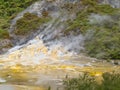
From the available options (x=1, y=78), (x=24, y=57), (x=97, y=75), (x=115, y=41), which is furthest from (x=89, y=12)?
(x=1, y=78)

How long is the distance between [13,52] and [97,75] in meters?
4.12

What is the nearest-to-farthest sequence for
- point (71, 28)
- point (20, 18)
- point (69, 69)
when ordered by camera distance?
point (69, 69) → point (71, 28) → point (20, 18)

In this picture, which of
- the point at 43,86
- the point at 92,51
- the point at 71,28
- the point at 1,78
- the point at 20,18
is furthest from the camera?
the point at 20,18

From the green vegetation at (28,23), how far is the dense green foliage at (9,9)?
627mm

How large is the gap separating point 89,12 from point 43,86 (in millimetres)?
6128

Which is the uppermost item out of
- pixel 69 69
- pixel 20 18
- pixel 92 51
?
pixel 20 18

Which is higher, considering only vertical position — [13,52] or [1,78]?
[13,52]

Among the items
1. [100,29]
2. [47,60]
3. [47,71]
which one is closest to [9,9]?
[100,29]

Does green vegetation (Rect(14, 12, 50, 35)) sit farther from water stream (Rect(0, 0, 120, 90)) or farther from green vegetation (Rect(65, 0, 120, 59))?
green vegetation (Rect(65, 0, 120, 59))

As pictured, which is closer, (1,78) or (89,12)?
(1,78)

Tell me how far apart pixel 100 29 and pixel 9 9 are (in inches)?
231

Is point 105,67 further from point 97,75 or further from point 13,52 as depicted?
point 13,52

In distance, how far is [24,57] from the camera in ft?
42.7

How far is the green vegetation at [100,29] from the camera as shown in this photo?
1291 centimetres
